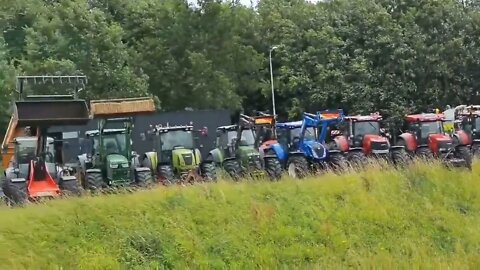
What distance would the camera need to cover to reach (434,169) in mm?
16266

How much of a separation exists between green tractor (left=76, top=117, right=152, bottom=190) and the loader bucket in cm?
203

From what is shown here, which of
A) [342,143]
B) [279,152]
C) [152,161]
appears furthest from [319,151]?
[152,161]

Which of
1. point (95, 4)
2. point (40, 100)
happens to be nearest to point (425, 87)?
point (95, 4)

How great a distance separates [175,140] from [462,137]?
34.8ft

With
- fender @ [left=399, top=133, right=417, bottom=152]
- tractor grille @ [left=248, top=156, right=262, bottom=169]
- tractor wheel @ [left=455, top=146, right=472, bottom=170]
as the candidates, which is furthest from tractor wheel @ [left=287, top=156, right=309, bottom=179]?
tractor wheel @ [left=455, top=146, right=472, bottom=170]

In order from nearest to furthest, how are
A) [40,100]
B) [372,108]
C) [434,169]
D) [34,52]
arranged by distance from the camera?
[434,169] < [40,100] < [34,52] < [372,108]

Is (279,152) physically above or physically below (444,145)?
above

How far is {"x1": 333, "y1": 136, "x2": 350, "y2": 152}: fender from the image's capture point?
24.2 meters

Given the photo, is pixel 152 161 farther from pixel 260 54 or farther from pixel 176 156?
pixel 260 54

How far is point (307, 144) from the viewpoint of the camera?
77.0ft

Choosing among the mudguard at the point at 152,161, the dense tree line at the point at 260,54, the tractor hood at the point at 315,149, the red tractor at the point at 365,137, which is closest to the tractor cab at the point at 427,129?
the red tractor at the point at 365,137

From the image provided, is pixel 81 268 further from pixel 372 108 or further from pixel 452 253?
pixel 372 108

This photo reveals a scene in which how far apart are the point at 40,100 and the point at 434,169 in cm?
914

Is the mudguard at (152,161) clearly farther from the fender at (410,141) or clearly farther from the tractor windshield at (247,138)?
the fender at (410,141)
